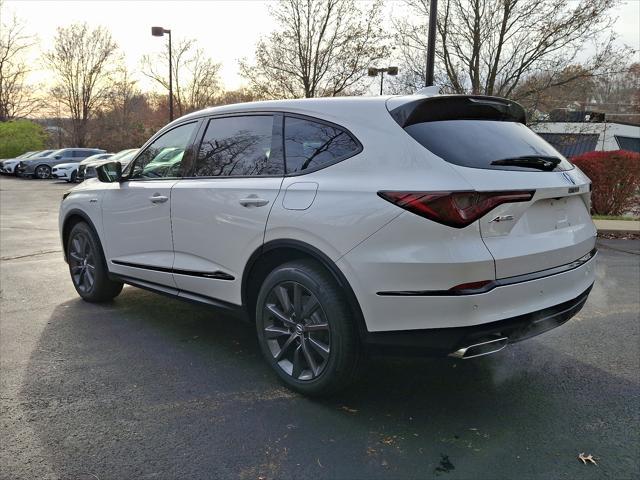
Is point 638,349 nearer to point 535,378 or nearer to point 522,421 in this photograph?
point 535,378

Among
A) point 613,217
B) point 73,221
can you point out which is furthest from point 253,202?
point 613,217

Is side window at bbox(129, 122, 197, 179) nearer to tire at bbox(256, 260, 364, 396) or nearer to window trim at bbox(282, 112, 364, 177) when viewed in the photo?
window trim at bbox(282, 112, 364, 177)

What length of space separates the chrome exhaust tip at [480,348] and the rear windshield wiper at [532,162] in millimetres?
935

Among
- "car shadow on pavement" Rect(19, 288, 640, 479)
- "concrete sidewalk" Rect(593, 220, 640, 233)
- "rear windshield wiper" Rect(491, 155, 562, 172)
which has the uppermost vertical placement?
"rear windshield wiper" Rect(491, 155, 562, 172)

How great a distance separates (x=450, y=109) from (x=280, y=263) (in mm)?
1381

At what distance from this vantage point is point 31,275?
6445 millimetres

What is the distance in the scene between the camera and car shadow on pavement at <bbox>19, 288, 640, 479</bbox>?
103 inches

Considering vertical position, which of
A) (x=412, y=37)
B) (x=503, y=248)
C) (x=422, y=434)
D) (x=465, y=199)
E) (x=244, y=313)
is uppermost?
(x=412, y=37)

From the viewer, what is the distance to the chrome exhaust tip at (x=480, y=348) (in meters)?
2.74

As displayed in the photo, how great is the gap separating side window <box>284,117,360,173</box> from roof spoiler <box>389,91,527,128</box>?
33cm

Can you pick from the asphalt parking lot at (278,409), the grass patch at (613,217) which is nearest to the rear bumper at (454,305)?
the asphalt parking lot at (278,409)

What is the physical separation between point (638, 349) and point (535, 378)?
1158 millimetres

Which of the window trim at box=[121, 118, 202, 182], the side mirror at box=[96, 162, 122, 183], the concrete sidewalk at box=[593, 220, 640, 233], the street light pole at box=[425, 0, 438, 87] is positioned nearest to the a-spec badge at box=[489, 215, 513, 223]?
the window trim at box=[121, 118, 202, 182]

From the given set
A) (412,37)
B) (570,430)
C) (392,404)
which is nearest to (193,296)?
(392,404)
